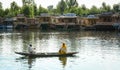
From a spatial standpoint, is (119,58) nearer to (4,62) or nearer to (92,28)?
(4,62)

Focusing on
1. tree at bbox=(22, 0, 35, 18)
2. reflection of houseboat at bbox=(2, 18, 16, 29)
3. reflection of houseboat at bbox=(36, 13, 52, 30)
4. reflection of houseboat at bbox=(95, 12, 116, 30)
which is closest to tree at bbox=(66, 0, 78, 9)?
tree at bbox=(22, 0, 35, 18)

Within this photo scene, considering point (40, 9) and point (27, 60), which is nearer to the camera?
point (27, 60)

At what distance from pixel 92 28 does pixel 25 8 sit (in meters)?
35.0

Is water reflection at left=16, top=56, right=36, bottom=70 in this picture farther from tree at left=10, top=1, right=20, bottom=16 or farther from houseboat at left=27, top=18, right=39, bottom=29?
tree at left=10, top=1, right=20, bottom=16

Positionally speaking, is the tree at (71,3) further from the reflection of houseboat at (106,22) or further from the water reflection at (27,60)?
the water reflection at (27,60)

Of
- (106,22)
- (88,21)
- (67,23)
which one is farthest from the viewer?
(88,21)

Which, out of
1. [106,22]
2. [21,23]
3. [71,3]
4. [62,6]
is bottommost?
[21,23]

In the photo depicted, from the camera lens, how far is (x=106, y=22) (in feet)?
312

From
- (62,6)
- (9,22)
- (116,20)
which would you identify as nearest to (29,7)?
(9,22)

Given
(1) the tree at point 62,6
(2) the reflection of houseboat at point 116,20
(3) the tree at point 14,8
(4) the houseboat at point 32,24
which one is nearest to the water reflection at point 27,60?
(2) the reflection of houseboat at point 116,20

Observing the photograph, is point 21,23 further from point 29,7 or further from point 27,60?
point 27,60

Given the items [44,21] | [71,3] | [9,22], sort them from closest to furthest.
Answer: [44,21] → [9,22] → [71,3]

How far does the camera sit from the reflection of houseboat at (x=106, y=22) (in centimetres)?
9430

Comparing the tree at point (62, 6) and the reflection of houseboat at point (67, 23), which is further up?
the tree at point (62, 6)
